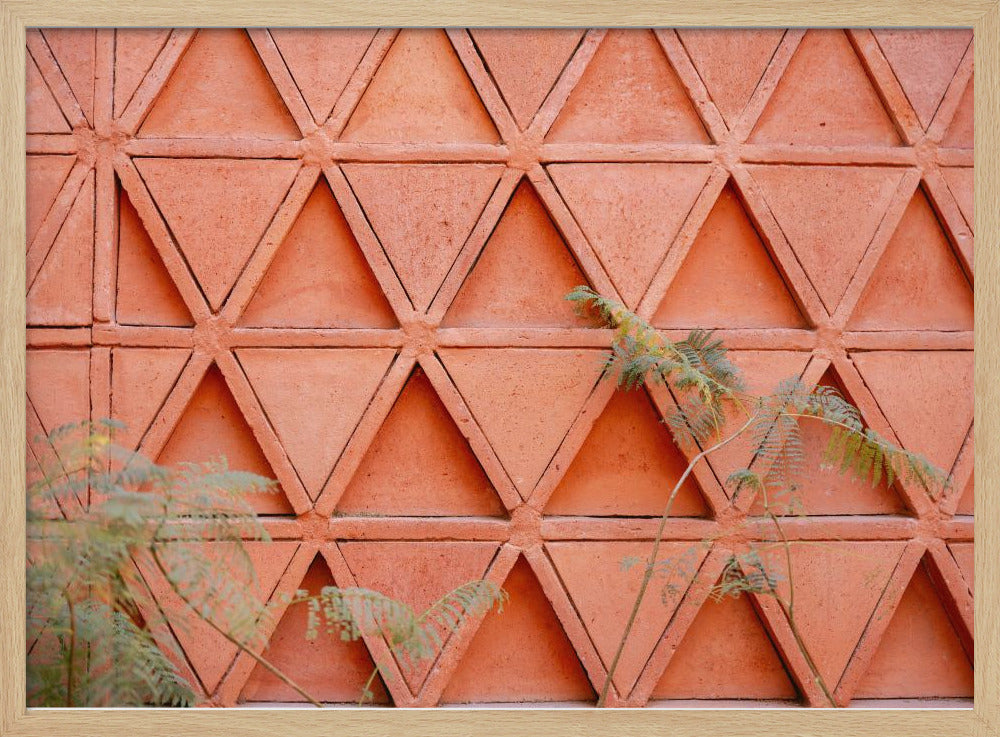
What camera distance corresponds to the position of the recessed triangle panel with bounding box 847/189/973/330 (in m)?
2.07

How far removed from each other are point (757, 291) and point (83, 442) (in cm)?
174

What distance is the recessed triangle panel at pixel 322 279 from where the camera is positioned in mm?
2012

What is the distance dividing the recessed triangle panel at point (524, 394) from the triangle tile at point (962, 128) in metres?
1.08

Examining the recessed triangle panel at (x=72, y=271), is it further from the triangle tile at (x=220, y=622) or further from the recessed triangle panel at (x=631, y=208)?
the recessed triangle panel at (x=631, y=208)

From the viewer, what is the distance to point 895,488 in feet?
6.76

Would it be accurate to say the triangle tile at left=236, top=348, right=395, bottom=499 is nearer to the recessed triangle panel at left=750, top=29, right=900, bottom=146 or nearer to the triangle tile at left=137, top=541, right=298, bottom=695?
the triangle tile at left=137, top=541, right=298, bottom=695

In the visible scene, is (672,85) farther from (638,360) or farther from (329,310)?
(329,310)

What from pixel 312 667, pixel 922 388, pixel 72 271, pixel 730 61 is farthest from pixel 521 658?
pixel 730 61

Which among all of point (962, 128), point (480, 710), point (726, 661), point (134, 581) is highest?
point (962, 128)

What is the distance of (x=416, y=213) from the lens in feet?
6.50

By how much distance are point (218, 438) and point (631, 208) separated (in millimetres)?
1237

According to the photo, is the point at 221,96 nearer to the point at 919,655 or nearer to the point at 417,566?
the point at 417,566

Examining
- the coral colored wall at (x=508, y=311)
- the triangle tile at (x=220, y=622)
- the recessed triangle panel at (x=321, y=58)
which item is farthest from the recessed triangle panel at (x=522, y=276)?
the triangle tile at (x=220, y=622)

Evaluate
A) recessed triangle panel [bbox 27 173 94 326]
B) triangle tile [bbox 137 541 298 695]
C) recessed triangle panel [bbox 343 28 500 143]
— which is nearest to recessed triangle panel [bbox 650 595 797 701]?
triangle tile [bbox 137 541 298 695]
